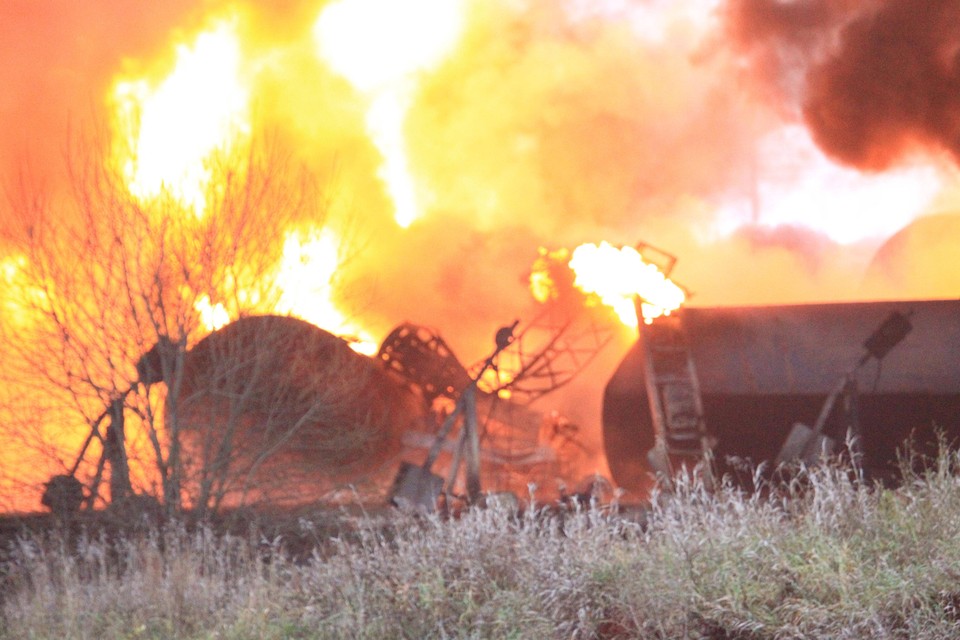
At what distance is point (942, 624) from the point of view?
5992 mm

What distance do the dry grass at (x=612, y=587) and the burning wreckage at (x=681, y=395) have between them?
192 inches

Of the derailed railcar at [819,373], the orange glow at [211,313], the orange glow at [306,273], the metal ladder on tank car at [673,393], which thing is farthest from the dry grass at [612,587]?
the derailed railcar at [819,373]

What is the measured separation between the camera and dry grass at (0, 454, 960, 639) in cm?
646

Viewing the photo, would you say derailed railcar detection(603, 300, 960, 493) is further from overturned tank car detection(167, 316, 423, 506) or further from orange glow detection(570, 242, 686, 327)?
overturned tank car detection(167, 316, 423, 506)

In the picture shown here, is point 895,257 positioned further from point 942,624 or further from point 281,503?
point 942,624

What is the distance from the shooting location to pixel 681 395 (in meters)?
15.8

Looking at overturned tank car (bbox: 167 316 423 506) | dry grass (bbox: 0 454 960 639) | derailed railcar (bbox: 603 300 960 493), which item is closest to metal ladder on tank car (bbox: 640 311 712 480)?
derailed railcar (bbox: 603 300 960 493)

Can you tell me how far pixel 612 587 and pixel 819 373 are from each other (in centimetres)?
956

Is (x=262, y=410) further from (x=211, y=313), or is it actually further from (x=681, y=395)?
(x=681, y=395)

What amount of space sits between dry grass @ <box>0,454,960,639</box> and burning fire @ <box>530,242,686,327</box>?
802 centimetres

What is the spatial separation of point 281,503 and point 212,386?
247 centimetres

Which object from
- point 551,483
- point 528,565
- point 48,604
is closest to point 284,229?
point 48,604

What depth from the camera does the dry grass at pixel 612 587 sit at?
6.46 metres

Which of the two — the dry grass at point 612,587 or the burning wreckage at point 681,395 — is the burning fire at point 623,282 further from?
the dry grass at point 612,587
